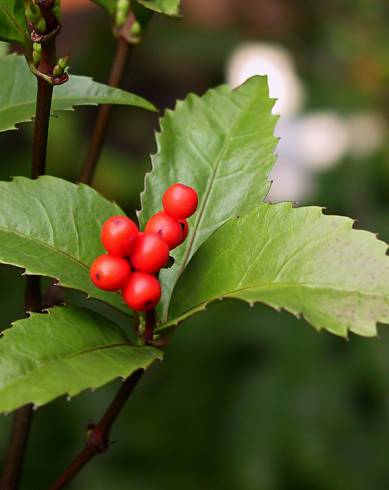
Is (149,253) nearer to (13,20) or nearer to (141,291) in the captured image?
(141,291)

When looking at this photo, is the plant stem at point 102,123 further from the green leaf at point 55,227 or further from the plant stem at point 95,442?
the plant stem at point 95,442

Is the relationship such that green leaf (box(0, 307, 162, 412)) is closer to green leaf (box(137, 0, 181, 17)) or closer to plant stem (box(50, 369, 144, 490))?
plant stem (box(50, 369, 144, 490))

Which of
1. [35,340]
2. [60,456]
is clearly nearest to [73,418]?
[60,456]

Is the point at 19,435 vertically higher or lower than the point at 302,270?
lower

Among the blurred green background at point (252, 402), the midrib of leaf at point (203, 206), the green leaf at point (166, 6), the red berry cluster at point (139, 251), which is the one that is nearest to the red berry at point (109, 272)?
the red berry cluster at point (139, 251)

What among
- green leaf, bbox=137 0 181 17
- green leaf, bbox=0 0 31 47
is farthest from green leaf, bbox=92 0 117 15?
green leaf, bbox=0 0 31 47

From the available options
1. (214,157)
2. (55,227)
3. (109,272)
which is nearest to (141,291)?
(109,272)
